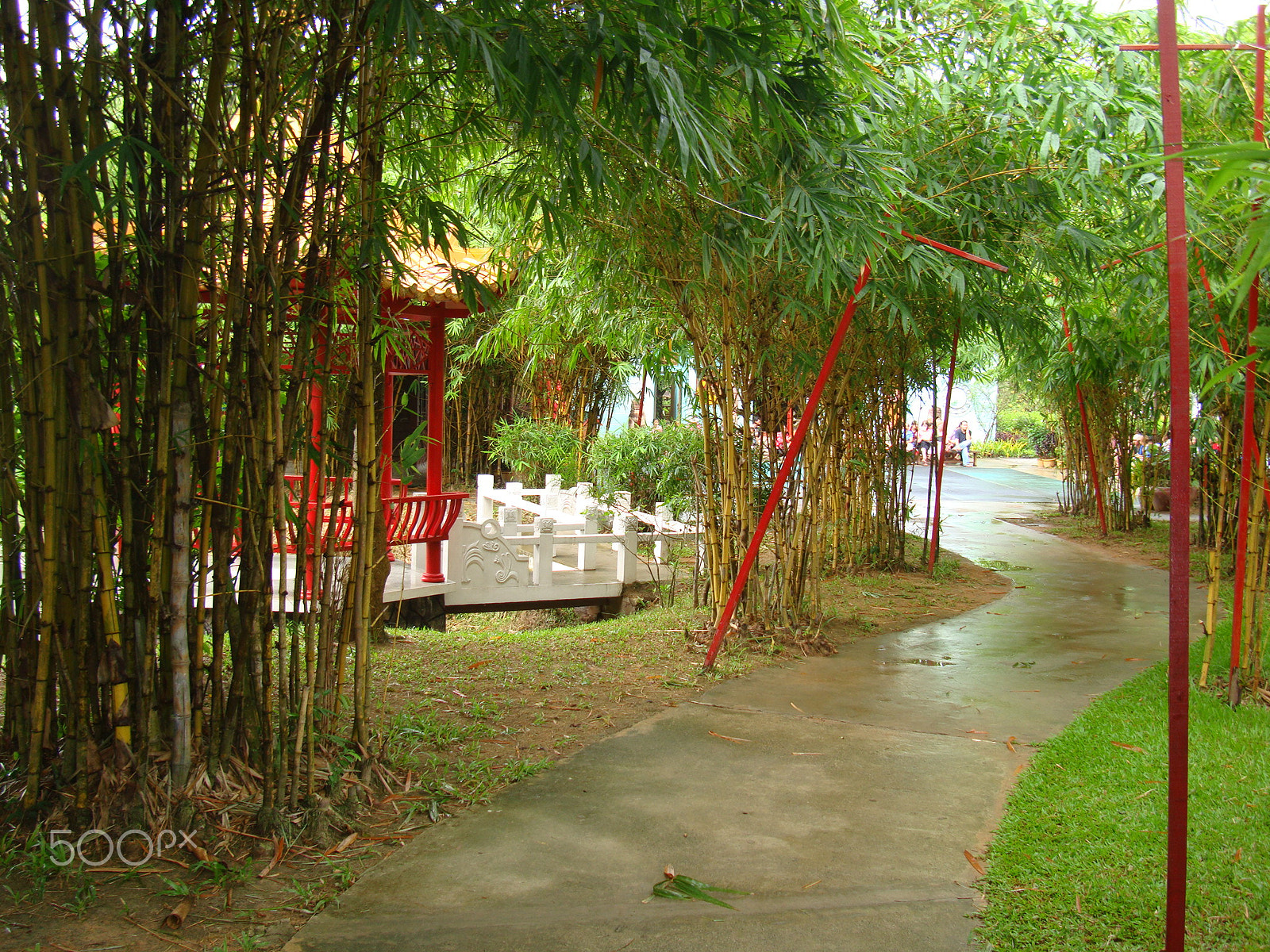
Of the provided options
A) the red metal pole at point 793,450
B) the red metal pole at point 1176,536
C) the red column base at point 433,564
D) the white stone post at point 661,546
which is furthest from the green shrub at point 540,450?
the red metal pole at point 1176,536

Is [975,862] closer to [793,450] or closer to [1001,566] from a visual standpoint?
[793,450]

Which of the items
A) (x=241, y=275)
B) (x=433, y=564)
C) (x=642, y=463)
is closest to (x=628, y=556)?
(x=433, y=564)

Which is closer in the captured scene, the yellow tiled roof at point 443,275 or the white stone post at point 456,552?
the yellow tiled roof at point 443,275

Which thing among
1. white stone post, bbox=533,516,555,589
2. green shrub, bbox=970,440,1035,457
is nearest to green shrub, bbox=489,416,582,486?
white stone post, bbox=533,516,555,589

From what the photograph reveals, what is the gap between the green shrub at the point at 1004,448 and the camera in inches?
1000

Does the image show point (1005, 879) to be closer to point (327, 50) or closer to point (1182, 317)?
point (1182, 317)

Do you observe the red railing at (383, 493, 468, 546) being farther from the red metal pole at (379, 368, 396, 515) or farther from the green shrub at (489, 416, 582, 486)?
the green shrub at (489, 416, 582, 486)

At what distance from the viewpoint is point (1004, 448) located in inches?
1024

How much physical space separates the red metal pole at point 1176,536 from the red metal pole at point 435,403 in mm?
4085

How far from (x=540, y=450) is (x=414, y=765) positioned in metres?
7.61

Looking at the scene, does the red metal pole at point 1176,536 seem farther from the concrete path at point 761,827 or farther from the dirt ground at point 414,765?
the dirt ground at point 414,765

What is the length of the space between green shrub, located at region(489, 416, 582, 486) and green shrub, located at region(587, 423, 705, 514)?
4.29 feet

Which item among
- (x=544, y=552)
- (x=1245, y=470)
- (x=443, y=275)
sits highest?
(x=443, y=275)

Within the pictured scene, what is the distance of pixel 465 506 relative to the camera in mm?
10977
